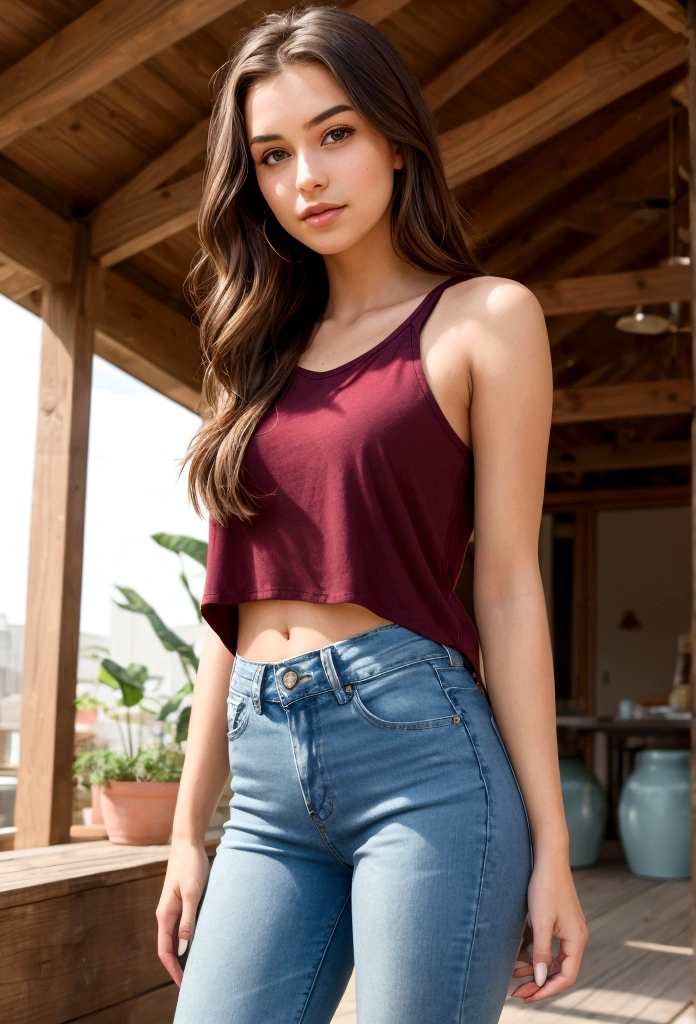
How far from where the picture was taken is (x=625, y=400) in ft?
23.1

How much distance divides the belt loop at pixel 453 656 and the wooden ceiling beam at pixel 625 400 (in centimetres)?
606

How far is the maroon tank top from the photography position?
1102 mm

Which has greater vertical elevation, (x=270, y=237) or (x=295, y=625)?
(x=270, y=237)

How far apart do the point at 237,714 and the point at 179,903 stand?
0.26 metres

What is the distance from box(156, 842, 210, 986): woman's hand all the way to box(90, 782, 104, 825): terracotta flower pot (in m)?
2.56

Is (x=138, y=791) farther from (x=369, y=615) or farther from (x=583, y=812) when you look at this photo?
(x=583, y=812)

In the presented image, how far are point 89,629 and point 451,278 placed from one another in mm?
3903

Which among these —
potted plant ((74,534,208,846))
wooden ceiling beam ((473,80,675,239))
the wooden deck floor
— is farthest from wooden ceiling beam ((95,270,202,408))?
the wooden deck floor

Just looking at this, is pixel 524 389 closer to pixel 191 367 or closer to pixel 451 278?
pixel 451 278

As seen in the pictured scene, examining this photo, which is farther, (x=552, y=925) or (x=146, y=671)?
(x=146, y=671)

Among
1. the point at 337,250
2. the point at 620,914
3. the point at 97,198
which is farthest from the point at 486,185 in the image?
the point at 337,250

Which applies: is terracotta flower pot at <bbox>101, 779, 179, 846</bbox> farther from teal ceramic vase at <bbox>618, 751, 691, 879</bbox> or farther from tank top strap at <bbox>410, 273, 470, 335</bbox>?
teal ceramic vase at <bbox>618, 751, 691, 879</bbox>

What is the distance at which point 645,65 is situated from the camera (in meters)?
4.11

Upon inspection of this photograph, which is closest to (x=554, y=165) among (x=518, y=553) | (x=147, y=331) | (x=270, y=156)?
(x=147, y=331)
